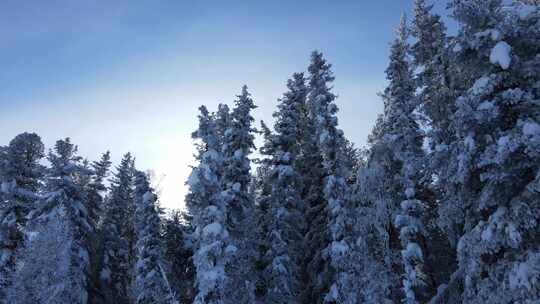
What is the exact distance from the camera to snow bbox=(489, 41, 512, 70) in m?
11.1

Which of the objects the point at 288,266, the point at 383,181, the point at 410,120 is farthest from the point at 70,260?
the point at 410,120

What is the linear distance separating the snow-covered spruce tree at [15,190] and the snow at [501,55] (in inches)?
1104

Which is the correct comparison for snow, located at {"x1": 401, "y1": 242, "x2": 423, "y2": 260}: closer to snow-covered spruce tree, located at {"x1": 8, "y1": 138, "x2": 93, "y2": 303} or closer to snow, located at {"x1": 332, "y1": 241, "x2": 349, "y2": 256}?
snow, located at {"x1": 332, "y1": 241, "x2": 349, "y2": 256}

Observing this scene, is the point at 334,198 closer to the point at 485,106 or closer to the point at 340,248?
the point at 340,248

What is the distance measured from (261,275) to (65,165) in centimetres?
1541

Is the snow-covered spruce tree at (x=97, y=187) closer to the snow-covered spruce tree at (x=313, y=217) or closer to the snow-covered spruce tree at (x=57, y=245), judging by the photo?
the snow-covered spruce tree at (x=57, y=245)

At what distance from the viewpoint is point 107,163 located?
3716 centimetres

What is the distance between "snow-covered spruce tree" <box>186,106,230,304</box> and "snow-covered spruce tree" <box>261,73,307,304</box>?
10.4 ft

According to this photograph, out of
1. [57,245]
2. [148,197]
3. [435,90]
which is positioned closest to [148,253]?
[148,197]

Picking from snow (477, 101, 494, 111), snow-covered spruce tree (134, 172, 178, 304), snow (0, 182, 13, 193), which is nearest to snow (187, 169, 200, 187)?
snow-covered spruce tree (134, 172, 178, 304)

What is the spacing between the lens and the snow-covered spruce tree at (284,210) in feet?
76.9

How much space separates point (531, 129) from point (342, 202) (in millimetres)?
13623

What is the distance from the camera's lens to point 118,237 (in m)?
33.4

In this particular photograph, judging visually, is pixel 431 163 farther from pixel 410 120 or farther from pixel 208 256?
pixel 208 256
